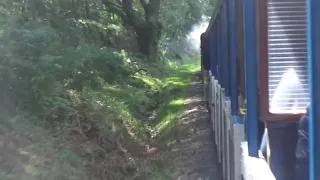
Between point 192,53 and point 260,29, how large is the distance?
59.5 metres

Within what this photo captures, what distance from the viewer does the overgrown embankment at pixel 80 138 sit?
793cm

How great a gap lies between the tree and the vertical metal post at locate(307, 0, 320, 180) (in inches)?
863

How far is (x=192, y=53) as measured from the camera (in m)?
63.1

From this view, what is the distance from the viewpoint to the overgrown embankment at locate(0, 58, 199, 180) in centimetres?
793

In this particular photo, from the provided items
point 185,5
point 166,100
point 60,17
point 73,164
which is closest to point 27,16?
point 60,17

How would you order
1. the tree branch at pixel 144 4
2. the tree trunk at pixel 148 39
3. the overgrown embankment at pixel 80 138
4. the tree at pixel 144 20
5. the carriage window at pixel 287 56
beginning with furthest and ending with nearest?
the tree branch at pixel 144 4, the tree trunk at pixel 148 39, the tree at pixel 144 20, the overgrown embankment at pixel 80 138, the carriage window at pixel 287 56

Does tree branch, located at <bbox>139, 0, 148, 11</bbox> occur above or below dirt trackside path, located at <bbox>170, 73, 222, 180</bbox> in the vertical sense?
above

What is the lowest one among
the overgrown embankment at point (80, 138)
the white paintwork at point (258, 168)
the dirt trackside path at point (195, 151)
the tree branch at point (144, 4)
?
the dirt trackside path at point (195, 151)

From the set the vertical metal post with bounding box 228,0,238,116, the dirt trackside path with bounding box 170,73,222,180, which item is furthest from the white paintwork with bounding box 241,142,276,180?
the dirt trackside path with bounding box 170,73,222,180

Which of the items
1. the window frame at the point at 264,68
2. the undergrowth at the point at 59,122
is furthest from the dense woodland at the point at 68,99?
the window frame at the point at 264,68

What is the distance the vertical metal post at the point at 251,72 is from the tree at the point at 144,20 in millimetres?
19835

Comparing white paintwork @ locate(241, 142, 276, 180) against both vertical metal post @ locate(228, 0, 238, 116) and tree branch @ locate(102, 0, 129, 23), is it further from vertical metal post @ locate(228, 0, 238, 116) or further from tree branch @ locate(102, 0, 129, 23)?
tree branch @ locate(102, 0, 129, 23)

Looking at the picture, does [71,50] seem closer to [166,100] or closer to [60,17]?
[60,17]

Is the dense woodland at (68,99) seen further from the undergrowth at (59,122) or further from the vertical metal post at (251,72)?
the vertical metal post at (251,72)
